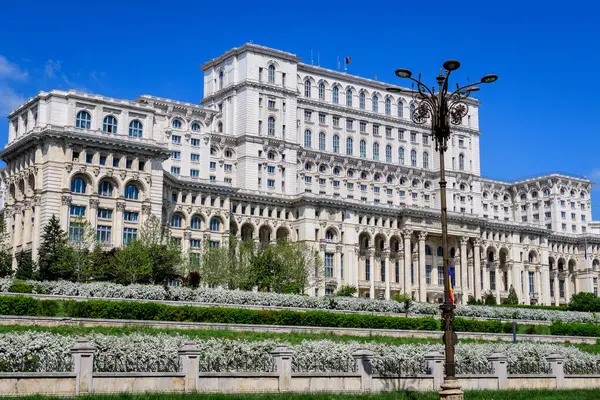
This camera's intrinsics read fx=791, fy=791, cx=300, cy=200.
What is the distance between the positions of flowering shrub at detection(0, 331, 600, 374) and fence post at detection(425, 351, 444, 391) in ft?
2.50

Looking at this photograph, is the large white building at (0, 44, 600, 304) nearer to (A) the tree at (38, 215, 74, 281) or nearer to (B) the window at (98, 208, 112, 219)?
(B) the window at (98, 208, 112, 219)

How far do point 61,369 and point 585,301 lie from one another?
85788 mm

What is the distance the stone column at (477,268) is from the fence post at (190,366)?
90.2 m

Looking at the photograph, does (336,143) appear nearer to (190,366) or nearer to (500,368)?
(500,368)

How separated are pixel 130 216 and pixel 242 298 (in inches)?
866

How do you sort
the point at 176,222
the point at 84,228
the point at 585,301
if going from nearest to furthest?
the point at 84,228, the point at 176,222, the point at 585,301

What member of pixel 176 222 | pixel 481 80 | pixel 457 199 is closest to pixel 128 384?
pixel 481 80

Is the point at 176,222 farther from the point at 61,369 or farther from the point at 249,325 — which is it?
the point at 61,369

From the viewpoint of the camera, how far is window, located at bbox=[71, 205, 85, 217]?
75.4m

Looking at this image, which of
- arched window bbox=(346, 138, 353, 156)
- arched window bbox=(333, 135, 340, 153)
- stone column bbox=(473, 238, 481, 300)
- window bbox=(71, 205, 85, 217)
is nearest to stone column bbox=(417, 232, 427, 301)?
stone column bbox=(473, 238, 481, 300)

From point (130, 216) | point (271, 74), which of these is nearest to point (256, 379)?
point (130, 216)

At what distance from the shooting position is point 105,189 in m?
77.6

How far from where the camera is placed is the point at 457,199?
122 metres

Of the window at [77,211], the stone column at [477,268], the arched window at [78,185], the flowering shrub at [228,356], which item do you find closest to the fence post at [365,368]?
the flowering shrub at [228,356]
